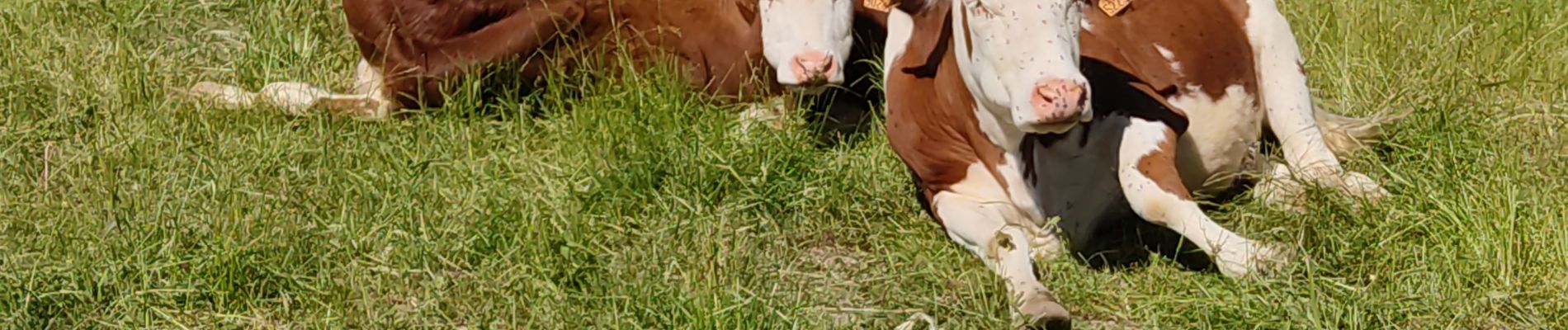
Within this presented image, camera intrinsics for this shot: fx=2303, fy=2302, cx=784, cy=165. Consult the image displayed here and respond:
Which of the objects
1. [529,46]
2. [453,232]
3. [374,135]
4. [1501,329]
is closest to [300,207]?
[453,232]

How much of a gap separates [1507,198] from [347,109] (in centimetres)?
356

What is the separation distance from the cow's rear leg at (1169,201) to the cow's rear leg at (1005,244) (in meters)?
0.29

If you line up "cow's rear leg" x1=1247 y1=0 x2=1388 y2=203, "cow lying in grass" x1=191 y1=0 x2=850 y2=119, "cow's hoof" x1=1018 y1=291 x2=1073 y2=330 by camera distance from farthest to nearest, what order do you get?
"cow lying in grass" x1=191 y1=0 x2=850 y2=119 < "cow's rear leg" x1=1247 y1=0 x2=1388 y2=203 < "cow's hoof" x1=1018 y1=291 x2=1073 y2=330

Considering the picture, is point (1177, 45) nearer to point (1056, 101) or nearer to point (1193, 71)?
point (1193, 71)

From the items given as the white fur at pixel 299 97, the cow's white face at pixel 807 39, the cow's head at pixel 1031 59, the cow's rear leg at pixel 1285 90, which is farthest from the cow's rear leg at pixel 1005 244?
the white fur at pixel 299 97

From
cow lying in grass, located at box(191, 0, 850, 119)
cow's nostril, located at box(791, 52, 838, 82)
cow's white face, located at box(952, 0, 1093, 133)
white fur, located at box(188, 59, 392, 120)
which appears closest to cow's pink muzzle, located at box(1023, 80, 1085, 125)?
cow's white face, located at box(952, 0, 1093, 133)

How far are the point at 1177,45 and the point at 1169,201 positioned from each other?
73 cm

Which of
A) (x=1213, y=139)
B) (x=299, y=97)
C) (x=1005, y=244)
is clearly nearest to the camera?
(x=1005, y=244)

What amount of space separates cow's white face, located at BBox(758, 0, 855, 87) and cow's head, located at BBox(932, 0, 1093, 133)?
1023 millimetres

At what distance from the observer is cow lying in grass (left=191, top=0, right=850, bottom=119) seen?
23.7ft

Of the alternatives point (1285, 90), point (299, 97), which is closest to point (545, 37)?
point (299, 97)

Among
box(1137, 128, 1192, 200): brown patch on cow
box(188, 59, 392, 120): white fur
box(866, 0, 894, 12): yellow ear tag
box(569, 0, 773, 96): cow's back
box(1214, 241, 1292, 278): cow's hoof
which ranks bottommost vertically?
box(188, 59, 392, 120): white fur

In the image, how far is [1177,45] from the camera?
6.04 m

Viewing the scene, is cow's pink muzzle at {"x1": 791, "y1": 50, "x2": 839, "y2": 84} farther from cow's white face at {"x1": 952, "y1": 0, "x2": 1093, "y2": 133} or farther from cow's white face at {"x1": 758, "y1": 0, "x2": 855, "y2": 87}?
cow's white face at {"x1": 952, "y1": 0, "x2": 1093, "y2": 133}
